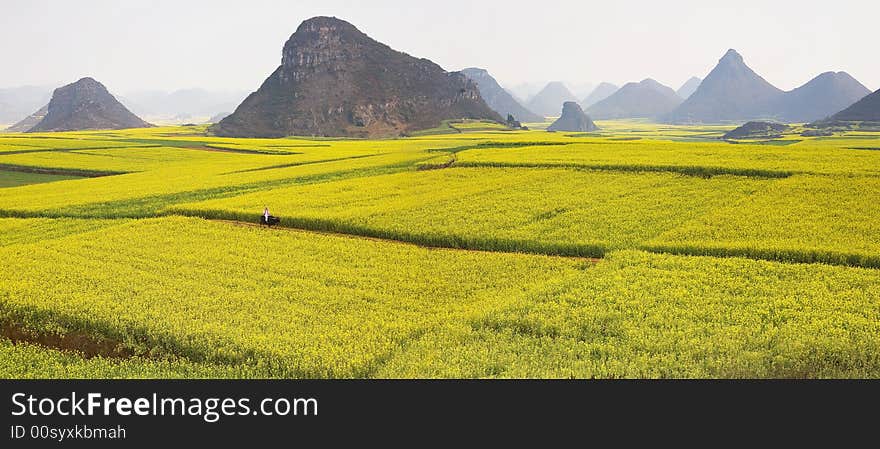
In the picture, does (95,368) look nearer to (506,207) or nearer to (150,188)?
(506,207)

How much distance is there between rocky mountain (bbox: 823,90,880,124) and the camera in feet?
396

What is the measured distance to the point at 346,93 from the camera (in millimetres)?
149375

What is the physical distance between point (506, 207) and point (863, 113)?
439 feet

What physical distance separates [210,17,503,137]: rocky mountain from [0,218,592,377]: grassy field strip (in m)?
119

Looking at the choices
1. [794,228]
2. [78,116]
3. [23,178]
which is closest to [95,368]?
[794,228]

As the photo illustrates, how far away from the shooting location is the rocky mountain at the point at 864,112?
121 meters

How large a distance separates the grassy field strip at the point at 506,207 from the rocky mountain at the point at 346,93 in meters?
107

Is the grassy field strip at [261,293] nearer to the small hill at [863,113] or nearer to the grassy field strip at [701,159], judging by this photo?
the grassy field strip at [701,159]

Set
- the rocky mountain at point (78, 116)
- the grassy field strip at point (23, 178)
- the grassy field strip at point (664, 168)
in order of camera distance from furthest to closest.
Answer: the rocky mountain at point (78, 116) < the grassy field strip at point (23, 178) < the grassy field strip at point (664, 168)

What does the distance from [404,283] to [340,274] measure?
2.09 m

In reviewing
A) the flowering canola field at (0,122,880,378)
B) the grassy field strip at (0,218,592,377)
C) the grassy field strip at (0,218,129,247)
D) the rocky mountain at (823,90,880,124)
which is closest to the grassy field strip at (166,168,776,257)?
the flowering canola field at (0,122,880,378)

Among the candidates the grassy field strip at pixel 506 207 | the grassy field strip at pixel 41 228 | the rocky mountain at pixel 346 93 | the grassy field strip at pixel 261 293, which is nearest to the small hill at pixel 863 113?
the rocky mountain at pixel 346 93

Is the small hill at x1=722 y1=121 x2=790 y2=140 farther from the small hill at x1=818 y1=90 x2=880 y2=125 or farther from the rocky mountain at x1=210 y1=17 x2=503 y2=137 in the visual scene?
the rocky mountain at x1=210 y1=17 x2=503 y2=137

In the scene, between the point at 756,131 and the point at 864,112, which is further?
the point at 864,112
